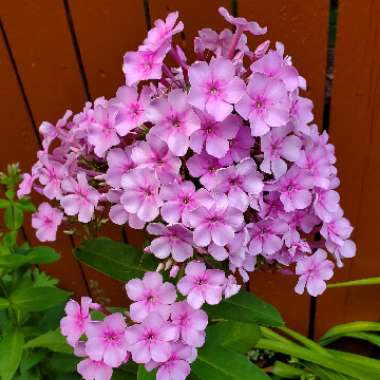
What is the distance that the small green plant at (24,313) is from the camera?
128 cm

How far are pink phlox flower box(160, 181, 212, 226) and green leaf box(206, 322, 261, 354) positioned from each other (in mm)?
432

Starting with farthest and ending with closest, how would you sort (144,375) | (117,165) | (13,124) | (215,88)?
(13,124) → (144,375) → (117,165) → (215,88)

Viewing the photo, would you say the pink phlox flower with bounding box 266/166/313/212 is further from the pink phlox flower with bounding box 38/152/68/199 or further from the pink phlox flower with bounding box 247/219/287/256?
the pink phlox flower with bounding box 38/152/68/199

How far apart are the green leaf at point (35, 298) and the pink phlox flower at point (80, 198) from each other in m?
0.35

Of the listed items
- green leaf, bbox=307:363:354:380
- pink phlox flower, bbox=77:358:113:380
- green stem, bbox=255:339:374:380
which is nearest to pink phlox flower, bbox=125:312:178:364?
pink phlox flower, bbox=77:358:113:380

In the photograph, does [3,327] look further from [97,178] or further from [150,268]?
[97,178]

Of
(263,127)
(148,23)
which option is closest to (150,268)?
(263,127)

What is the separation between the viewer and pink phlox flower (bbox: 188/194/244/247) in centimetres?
90

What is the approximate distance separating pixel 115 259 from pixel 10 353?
1.26 ft

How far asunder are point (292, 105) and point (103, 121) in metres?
→ 0.36

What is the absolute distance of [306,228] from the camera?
1.07 metres

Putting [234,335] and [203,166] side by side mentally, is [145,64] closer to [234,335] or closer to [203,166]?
[203,166]

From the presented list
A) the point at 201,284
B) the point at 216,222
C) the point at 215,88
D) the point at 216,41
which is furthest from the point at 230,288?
the point at 216,41

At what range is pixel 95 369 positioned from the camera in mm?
1044
